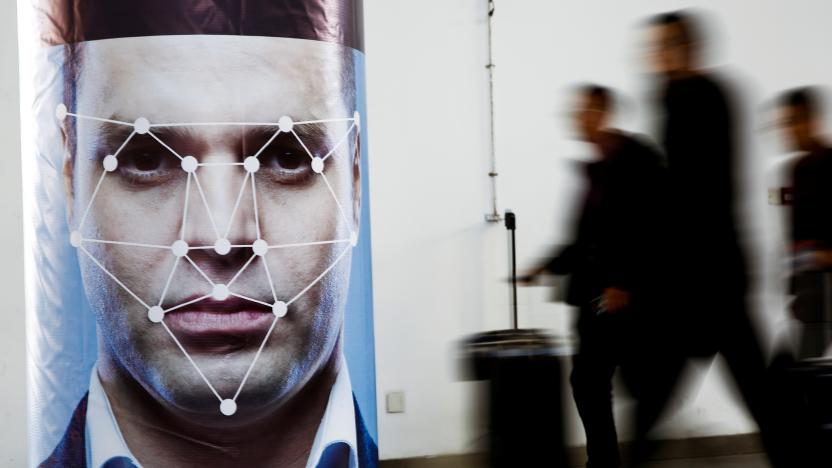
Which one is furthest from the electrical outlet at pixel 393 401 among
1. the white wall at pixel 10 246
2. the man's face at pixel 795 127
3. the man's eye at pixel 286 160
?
the man's eye at pixel 286 160

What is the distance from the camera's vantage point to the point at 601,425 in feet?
9.83

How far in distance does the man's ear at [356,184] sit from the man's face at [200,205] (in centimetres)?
13

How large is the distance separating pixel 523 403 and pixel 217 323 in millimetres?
983

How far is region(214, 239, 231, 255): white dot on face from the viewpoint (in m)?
1.95

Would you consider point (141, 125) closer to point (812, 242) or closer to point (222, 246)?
point (222, 246)

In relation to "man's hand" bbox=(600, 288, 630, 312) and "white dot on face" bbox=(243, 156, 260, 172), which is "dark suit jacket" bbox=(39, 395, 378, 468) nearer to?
"white dot on face" bbox=(243, 156, 260, 172)

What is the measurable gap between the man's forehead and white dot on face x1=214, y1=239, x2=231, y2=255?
0.26m

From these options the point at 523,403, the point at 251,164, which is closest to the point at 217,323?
the point at 251,164

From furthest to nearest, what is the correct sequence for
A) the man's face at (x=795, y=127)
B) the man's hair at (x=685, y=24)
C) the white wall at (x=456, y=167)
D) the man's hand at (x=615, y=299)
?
the white wall at (x=456, y=167)
the man's face at (x=795, y=127)
the man's hand at (x=615, y=299)
the man's hair at (x=685, y=24)

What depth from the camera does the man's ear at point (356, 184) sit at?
85.0 inches

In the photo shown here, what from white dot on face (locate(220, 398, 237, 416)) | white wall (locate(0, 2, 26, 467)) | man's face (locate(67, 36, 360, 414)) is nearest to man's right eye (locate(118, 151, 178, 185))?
man's face (locate(67, 36, 360, 414))

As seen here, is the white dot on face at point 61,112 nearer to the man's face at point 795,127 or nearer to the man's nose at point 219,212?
the man's nose at point 219,212

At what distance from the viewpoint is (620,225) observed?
99.0 inches

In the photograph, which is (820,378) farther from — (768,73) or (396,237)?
(768,73)
